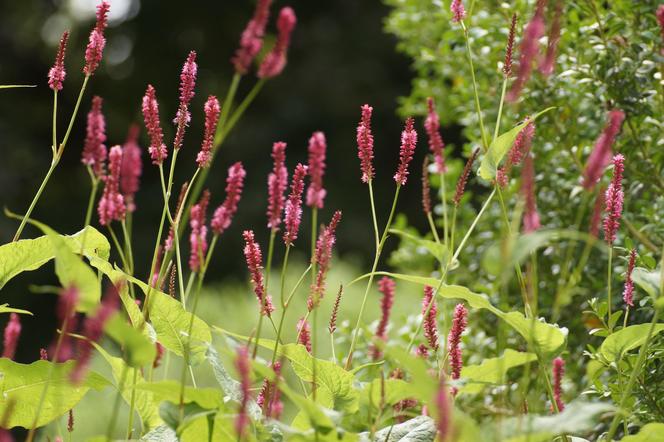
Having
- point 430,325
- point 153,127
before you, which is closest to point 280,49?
point 153,127

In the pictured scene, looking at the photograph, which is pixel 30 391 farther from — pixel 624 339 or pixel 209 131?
pixel 624 339

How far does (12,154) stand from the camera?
13531 mm

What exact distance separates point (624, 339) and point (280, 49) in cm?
74

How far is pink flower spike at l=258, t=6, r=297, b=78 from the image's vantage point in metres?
1.10

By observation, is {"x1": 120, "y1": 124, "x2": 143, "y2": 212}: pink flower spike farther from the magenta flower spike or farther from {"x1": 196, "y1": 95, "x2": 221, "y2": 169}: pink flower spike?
the magenta flower spike

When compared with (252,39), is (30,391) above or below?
below

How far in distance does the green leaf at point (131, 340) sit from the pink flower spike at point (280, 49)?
34 cm

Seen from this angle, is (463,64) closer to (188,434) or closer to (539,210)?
(539,210)

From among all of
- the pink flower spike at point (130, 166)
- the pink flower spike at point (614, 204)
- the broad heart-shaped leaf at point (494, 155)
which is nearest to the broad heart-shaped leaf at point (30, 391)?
the pink flower spike at point (130, 166)

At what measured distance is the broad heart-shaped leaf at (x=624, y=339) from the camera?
1432mm

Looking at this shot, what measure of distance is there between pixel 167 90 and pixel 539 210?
13355 mm

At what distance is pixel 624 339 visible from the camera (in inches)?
57.5

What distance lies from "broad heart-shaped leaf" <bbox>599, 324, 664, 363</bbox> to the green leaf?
0.77m

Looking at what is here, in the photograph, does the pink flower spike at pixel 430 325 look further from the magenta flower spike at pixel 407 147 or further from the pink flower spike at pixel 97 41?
the pink flower spike at pixel 97 41
